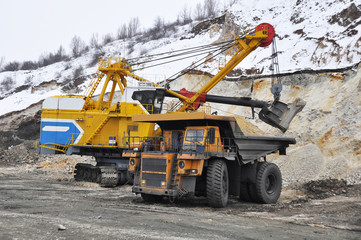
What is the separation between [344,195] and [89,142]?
10097mm

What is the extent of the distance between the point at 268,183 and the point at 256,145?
1356 mm

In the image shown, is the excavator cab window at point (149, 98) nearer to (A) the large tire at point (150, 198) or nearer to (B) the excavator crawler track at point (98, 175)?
(B) the excavator crawler track at point (98, 175)

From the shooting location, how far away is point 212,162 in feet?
32.5

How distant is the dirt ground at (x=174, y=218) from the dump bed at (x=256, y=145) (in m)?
1.44

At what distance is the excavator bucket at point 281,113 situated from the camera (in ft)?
47.1

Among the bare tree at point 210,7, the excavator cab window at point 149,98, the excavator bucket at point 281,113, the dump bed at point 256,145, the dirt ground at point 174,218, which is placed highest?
the bare tree at point 210,7

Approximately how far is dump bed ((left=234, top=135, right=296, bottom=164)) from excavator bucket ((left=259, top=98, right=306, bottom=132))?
1.88 metres

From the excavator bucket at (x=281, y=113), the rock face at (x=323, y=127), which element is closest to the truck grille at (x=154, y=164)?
the excavator bucket at (x=281, y=113)

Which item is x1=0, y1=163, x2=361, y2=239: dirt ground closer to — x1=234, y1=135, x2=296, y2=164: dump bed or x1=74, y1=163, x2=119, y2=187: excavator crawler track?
x1=234, y1=135, x2=296, y2=164: dump bed

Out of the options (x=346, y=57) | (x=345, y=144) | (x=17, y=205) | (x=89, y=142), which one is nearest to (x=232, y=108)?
(x=346, y=57)

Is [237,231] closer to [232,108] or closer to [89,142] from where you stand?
[89,142]

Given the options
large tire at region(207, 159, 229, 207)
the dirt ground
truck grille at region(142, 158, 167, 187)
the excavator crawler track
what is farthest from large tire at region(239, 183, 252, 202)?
the excavator crawler track

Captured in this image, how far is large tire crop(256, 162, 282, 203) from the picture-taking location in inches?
440

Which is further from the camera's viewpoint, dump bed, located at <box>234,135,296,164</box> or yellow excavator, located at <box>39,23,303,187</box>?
yellow excavator, located at <box>39,23,303,187</box>
